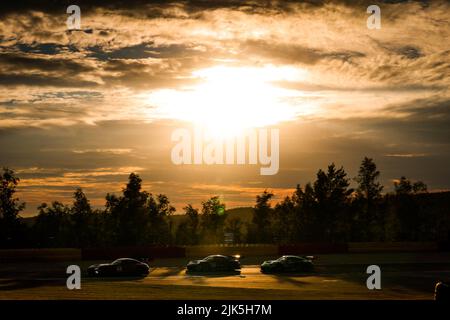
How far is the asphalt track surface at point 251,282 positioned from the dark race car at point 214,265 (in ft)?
2.52

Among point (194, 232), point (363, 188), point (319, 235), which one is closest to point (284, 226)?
point (194, 232)

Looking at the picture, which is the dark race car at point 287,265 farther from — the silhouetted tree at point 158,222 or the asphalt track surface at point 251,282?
the silhouetted tree at point 158,222

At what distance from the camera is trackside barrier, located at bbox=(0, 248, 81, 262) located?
4511cm

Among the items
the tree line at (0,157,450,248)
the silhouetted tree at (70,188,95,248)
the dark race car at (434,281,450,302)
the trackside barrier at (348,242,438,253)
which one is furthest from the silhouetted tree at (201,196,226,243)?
the dark race car at (434,281,450,302)

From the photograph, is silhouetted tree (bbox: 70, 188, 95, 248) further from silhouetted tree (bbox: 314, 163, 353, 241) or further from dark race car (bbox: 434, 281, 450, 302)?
dark race car (bbox: 434, 281, 450, 302)

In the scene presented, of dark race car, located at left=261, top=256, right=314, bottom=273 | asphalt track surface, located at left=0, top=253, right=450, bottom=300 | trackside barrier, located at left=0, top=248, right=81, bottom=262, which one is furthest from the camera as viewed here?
trackside barrier, located at left=0, top=248, right=81, bottom=262

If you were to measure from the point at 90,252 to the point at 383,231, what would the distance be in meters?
78.6

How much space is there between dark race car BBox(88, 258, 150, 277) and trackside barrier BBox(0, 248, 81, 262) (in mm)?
14279

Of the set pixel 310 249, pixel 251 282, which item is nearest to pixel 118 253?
pixel 310 249

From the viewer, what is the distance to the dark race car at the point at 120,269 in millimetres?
32344

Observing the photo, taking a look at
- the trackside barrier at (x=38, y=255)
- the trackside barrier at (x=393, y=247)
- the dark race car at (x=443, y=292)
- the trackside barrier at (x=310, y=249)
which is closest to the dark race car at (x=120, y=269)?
the trackside barrier at (x=38, y=255)

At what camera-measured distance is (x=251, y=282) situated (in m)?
28.1

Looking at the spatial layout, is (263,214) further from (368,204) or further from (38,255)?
(38,255)
